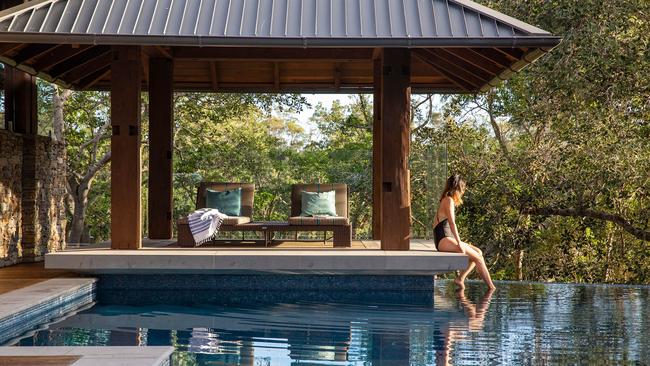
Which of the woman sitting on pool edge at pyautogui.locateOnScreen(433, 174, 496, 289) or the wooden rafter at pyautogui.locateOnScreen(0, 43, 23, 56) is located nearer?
the wooden rafter at pyautogui.locateOnScreen(0, 43, 23, 56)

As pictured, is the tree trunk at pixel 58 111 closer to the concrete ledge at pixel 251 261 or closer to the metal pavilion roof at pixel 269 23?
the metal pavilion roof at pixel 269 23

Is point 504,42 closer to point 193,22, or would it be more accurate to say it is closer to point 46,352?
point 193,22

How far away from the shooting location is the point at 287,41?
32.2 feet

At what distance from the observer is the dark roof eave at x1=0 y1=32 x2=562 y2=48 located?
969 centimetres

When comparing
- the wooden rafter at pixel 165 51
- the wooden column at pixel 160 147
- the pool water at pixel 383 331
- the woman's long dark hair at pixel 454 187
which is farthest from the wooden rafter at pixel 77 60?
the woman's long dark hair at pixel 454 187

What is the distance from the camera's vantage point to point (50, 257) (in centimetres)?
985

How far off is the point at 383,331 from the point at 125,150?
408cm

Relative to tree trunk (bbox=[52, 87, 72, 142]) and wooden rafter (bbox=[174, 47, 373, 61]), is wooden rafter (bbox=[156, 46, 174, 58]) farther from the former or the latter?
tree trunk (bbox=[52, 87, 72, 142])

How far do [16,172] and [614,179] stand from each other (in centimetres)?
987

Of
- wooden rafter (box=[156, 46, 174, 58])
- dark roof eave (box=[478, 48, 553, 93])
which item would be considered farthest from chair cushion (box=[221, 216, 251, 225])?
dark roof eave (box=[478, 48, 553, 93])

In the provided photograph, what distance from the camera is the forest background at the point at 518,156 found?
14.5 metres

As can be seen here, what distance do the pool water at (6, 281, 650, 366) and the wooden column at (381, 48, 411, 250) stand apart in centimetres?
89

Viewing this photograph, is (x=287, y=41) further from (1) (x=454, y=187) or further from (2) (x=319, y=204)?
(2) (x=319, y=204)

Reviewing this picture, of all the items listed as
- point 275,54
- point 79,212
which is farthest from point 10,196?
point 79,212
